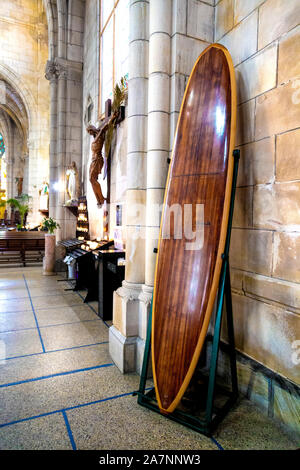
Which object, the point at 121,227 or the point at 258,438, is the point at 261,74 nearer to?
the point at 258,438

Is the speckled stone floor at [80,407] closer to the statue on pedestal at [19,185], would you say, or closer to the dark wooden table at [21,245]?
the dark wooden table at [21,245]

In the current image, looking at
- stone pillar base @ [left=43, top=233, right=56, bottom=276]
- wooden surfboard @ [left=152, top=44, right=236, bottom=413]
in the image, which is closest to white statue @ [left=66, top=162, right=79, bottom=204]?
stone pillar base @ [left=43, top=233, right=56, bottom=276]

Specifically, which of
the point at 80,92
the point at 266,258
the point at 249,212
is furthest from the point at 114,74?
the point at 266,258

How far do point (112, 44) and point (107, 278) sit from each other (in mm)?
4519

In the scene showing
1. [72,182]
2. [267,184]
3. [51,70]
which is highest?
[51,70]

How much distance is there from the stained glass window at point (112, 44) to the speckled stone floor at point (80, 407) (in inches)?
164

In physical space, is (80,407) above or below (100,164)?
below

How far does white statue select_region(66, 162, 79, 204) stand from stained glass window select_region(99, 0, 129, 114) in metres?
1.85

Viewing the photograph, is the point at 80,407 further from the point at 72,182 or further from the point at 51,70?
the point at 51,70

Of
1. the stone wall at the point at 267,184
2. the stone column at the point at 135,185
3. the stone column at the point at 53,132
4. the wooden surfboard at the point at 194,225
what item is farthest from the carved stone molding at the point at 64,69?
the wooden surfboard at the point at 194,225

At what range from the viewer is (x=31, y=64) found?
14820 mm

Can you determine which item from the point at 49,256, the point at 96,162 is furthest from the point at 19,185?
the point at 96,162

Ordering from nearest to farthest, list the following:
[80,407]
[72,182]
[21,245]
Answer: [80,407]
[72,182]
[21,245]

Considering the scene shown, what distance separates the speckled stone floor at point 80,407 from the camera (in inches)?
69.4
